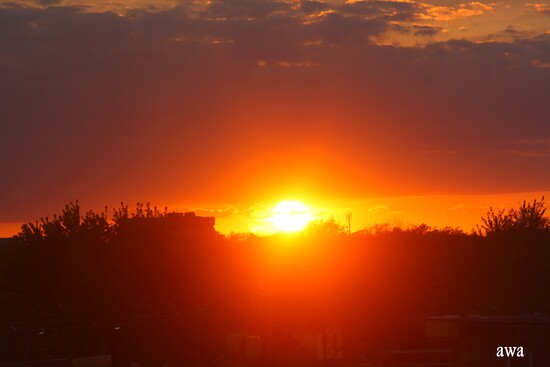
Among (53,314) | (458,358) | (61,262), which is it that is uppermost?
(61,262)

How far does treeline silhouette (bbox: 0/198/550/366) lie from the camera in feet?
208

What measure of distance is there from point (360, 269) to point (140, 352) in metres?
72.2

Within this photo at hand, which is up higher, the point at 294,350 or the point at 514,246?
the point at 514,246

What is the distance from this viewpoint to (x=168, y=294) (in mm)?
71438

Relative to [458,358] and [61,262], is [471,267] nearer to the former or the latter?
[61,262]

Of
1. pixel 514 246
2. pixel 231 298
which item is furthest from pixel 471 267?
pixel 231 298

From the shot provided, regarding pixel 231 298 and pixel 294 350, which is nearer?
pixel 294 350

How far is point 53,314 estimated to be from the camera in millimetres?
64812

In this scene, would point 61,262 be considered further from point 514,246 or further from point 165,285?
point 514,246

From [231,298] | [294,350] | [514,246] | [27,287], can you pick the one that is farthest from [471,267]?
[27,287]

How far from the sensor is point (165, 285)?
7162cm

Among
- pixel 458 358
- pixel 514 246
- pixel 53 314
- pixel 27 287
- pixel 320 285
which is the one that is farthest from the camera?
pixel 320 285

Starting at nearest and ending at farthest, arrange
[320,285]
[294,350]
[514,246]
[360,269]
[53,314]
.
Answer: [294,350]
[53,314]
[514,246]
[320,285]
[360,269]

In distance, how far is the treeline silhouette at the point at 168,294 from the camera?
6331cm
